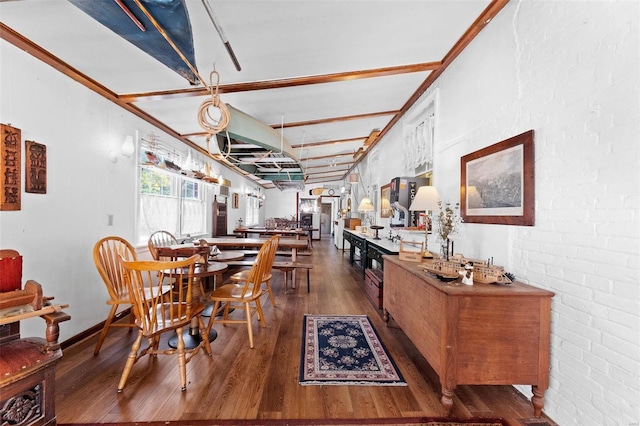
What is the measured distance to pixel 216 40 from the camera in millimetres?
2094

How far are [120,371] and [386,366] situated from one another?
2258mm

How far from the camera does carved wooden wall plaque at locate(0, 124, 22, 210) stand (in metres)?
1.88

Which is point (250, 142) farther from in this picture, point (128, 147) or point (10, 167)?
point (10, 167)

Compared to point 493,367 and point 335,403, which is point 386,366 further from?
point 493,367

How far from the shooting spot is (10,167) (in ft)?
6.36

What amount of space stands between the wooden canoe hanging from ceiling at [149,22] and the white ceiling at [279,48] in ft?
0.75

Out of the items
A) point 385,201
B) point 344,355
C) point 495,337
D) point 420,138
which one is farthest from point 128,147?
point 385,201

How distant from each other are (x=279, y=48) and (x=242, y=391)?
287 centimetres

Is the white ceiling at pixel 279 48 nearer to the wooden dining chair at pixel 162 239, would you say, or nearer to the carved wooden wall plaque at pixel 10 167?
the carved wooden wall plaque at pixel 10 167

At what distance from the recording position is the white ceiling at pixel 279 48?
1860 mm

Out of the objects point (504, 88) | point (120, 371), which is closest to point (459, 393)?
point (504, 88)

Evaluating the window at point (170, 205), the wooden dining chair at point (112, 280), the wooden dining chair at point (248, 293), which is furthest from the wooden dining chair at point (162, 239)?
the wooden dining chair at point (248, 293)

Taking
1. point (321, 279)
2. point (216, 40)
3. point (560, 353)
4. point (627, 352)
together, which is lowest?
point (321, 279)

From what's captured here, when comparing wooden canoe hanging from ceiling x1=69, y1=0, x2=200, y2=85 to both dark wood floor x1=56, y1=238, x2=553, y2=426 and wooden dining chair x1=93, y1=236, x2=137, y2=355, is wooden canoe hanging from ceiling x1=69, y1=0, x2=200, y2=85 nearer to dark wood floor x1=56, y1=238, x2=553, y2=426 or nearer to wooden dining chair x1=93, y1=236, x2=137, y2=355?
wooden dining chair x1=93, y1=236, x2=137, y2=355
